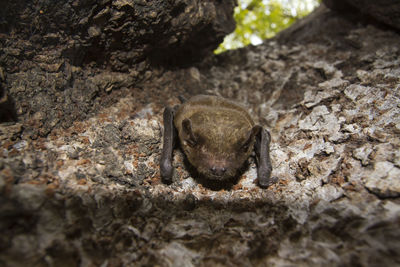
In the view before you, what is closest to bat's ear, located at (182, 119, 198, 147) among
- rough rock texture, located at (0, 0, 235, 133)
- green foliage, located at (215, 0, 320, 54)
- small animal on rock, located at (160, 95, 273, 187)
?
small animal on rock, located at (160, 95, 273, 187)

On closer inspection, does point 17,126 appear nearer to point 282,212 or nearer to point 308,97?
point 282,212

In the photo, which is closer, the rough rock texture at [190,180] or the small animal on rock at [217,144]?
the rough rock texture at [190,180]

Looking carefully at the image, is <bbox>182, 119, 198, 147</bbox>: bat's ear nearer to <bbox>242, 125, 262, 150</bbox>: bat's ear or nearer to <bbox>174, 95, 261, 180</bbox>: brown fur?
<bbox>174, 95, 261, 180</bbox>: brown fur

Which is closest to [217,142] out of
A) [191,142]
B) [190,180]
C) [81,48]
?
[191,142]

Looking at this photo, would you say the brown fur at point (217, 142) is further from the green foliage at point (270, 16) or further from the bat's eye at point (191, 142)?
the green foliage at point (270, 16)

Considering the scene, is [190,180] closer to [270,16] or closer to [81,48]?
[81,48]

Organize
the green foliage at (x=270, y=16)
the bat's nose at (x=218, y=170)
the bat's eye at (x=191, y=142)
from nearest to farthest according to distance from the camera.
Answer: the bat's nose at (x=218, y=170) → the bat's eye at (x=191, y=142) → the green foliage at (x=270, y=16)

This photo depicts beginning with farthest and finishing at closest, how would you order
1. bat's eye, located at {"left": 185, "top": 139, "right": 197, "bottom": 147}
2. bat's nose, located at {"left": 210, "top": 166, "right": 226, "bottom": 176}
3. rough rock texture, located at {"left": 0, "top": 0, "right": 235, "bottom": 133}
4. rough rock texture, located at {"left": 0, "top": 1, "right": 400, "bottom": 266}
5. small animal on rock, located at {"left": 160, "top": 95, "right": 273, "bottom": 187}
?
bat's eye, located at {"left": 185, "top": 139, "right": 197, "bottom": 147}
small animal on rock, located at {"left": 160, "top": 95, "right": 273, "bottom": 187}
bat's nose, located at {"left": 210, "top": 166, "right": 226, "bottom": 176}
rough rock texture, located at {"left": 0, "top": 0, "right": 235, "bottom": 133}
rough rock texture, located at {"left": 0, "top": 1, "right": 400, "bottom": 266}

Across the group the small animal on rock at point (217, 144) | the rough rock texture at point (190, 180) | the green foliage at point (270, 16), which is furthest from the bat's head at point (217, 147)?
the green foliage at point (270, 16)
